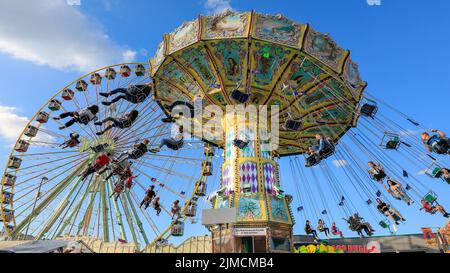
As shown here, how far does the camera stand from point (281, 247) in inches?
571

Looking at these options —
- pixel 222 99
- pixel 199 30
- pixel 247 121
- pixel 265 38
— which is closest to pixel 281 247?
pixel 247 121

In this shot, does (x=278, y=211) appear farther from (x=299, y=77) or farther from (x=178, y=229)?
(x=178, y=229)

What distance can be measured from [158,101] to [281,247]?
11.6 m

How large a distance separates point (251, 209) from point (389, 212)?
7416 mm

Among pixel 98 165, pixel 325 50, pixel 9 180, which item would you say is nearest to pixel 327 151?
pixel 325 50

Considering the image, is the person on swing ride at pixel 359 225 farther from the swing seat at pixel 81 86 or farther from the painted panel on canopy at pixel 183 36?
the swing seat at pixel 81 86

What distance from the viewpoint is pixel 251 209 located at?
14.9m

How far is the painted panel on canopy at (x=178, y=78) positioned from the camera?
58.5 feet

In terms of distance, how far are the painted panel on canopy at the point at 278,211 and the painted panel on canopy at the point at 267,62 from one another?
5.94 metres

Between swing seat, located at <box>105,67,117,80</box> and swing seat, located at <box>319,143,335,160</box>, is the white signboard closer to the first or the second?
swing seat, located at <box>319,143,335,160</box>

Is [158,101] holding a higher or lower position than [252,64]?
higher

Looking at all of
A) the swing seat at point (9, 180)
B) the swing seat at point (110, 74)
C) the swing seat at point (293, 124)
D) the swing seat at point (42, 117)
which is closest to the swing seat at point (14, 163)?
the swing seat at point (9, 180)

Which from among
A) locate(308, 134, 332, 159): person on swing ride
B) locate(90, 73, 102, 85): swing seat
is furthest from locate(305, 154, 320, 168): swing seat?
locate(90, 73, 102, 85): swing seat
